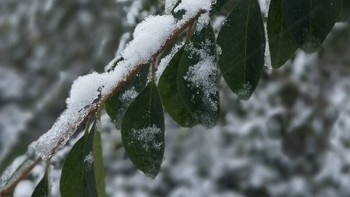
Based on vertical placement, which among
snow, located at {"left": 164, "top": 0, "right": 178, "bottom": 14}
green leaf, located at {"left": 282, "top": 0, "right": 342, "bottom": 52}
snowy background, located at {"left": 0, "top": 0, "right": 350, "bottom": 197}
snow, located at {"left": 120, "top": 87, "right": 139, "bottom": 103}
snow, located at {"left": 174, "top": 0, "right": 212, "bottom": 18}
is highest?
snow, located at {"left": 164, "top": 0, "right": 178, "bottom": 14}

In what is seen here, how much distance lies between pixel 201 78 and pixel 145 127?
2.8 inches

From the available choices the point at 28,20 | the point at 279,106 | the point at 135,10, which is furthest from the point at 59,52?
the point at 135,10

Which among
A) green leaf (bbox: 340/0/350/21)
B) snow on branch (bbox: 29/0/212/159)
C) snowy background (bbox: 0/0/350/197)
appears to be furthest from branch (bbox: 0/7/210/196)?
snowy background (bbox: 0/0/350/197)

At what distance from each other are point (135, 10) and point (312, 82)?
2.03 m

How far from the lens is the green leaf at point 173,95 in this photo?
0.64 m

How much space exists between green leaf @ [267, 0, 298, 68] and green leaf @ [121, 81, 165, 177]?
0.13 metres

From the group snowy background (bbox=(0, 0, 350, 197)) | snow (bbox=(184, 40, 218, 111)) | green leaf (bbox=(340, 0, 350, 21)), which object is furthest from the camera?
snowy background (bbox=(0, 0, 350, 197))

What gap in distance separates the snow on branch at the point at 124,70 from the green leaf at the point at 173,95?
23mm

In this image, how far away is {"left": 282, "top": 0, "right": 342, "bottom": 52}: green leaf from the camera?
61cm

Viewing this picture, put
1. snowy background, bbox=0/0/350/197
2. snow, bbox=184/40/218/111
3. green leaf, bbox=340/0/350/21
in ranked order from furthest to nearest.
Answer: snowy background, bbox=0/0/350/197 < green leaf, bbox=340/0/350/21 < snow, bbox=184/40/218/111

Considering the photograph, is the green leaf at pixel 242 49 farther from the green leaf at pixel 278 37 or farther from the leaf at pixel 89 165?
the leaf at pixel 89 165

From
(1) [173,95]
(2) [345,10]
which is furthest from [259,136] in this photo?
(1) [173,95]

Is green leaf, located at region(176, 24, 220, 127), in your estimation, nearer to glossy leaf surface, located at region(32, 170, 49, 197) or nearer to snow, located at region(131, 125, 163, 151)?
snow, located at region(131, 125, 163, 151)

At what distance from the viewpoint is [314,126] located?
2.96 meters
